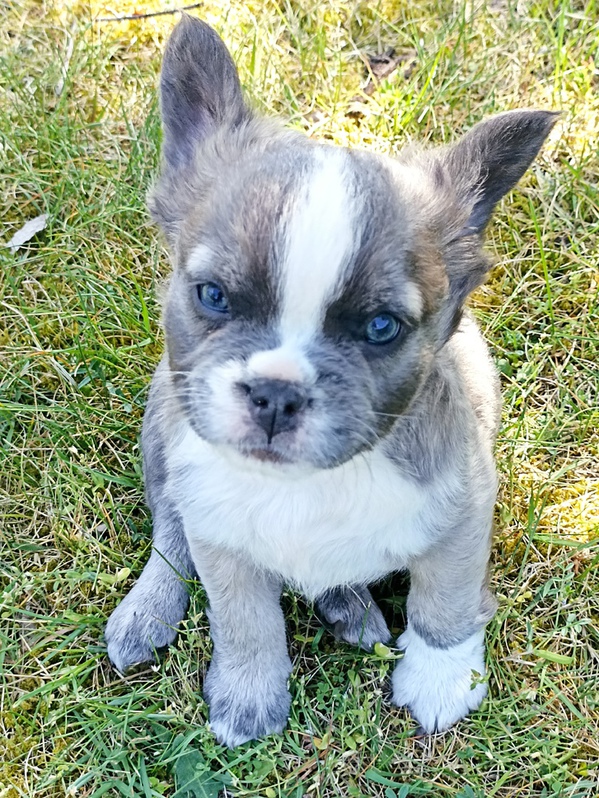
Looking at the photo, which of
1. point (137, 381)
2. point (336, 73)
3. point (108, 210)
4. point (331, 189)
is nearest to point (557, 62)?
point (336, 73)

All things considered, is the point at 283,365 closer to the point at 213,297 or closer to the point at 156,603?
the point at 213,297

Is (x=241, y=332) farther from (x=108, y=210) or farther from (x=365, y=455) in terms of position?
(x=108, y=210)

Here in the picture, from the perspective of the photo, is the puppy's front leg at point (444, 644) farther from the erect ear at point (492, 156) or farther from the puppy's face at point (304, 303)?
the erect ear at point (492, 156)

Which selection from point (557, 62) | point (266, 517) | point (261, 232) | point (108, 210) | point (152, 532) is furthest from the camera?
point (557, 62)

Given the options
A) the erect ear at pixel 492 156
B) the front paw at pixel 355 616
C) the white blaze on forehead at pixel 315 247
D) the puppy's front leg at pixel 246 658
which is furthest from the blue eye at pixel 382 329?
the front paw at pixel 355 616

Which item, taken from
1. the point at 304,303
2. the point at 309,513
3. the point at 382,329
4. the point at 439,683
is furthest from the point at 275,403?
the point at 439,683

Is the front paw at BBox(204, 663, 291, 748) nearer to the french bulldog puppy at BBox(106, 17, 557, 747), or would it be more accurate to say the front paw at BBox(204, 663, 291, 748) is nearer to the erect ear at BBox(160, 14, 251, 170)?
the french bulldog puppy at BBox(106, 17, 557, 747)
